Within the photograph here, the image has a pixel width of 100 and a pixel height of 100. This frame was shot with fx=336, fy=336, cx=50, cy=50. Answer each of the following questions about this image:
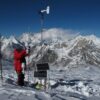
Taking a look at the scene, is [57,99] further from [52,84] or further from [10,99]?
[52,84]

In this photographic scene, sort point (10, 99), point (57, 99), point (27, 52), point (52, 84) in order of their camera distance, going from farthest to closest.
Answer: point (52, 84) < point (27, 52) < point (57, 99) < point (10, 99)

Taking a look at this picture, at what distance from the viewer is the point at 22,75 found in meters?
19.0

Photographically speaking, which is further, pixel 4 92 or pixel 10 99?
pixel 4 92

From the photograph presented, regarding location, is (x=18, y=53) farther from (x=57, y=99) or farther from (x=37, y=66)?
(x=57, y=99)

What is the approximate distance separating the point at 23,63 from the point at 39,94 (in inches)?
209

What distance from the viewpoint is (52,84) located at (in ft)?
75.5

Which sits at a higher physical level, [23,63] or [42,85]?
[23,63]

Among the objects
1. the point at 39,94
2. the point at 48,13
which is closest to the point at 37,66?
the point at 48,13

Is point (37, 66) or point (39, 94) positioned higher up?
point (37, 66)

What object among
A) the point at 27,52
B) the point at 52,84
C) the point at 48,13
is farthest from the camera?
the point at 52,84

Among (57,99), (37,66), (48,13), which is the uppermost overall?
(48,13)

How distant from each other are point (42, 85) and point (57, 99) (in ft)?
22.1

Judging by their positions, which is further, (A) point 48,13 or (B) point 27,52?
(A) point 48,13

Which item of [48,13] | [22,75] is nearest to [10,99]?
[22,75]
